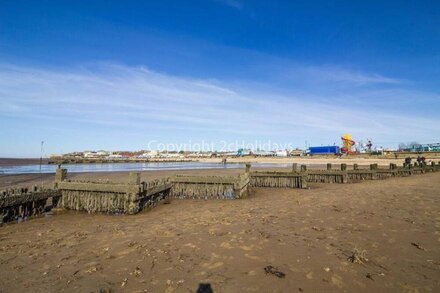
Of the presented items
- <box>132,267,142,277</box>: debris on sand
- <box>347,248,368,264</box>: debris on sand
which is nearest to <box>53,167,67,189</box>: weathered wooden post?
<box>132,267,142,277</box>: debris on sand

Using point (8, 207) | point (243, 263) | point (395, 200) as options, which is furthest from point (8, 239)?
point (395, 200)

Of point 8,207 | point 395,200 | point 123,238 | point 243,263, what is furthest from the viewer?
point 395,200

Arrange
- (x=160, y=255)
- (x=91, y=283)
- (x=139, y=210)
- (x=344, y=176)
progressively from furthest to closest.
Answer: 1. (x=344, y=176)
2. (x=139, y=210)
3. (x=160, y=255)
4. (x=91, y=283)

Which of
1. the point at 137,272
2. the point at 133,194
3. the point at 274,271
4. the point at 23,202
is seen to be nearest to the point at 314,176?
the point at 133,194

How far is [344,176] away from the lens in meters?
21.4

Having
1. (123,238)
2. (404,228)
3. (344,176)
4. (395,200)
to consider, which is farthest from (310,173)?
(123,238)

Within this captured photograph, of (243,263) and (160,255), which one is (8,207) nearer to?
(160,255)

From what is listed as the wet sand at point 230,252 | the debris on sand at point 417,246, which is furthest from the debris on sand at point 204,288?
the debris on sand at point 417,246

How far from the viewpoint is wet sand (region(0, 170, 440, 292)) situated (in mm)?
4816

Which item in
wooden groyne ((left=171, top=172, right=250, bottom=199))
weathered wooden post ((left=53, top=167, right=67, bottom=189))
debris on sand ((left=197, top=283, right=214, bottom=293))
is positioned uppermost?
weathered wooden post ((left=53, top=167, right=67, bottom=189))

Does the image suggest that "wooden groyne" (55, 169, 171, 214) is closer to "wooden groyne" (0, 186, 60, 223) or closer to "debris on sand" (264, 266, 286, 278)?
"wooden groyne" (0, 186, 60, 223)

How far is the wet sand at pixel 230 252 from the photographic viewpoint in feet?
15.8

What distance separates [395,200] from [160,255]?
1031cm

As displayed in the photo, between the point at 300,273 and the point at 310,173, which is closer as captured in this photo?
the point at 300,273
